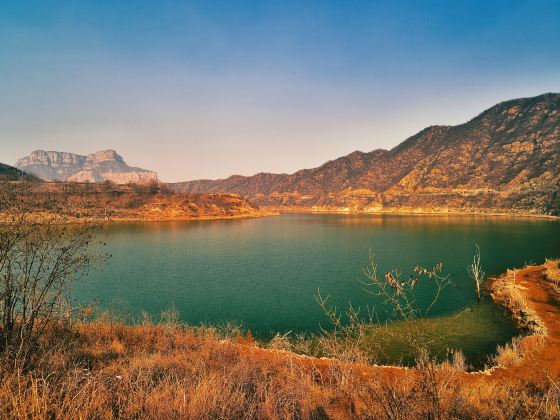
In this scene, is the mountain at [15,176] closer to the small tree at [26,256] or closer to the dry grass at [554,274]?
the small tree at [26,256]

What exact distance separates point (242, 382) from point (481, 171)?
153m

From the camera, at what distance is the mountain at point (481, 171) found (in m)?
108

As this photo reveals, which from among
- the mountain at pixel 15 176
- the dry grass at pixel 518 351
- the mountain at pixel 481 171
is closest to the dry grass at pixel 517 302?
the dry grass at pixel 518 351

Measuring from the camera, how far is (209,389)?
4.98m

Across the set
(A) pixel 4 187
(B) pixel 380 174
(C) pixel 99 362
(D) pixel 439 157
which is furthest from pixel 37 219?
(B) pixel 380 174

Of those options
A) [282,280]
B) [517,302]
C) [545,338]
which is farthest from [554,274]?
[282,280]

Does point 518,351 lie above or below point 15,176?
below

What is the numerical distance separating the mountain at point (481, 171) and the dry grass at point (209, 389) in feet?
378

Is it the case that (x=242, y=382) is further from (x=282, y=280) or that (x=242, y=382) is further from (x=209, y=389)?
(x=282, y=280)

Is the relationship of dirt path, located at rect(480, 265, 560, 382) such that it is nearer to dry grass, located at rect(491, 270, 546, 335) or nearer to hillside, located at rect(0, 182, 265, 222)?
dry grass, located at rect(491, 270, 546, 335)

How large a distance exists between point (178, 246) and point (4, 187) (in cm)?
4272

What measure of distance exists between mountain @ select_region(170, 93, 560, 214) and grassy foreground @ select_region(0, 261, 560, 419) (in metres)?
111

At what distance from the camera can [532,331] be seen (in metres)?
15.4

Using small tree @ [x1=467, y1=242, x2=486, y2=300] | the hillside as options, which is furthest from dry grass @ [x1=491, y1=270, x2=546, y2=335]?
the hillside
